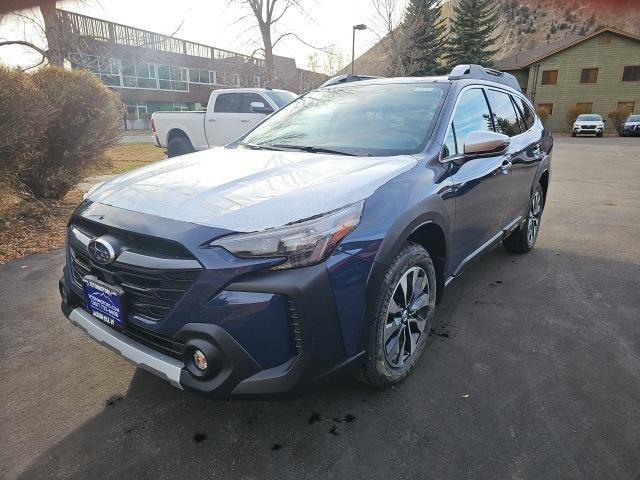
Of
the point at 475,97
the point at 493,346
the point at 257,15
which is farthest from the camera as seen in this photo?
the point at 257,15

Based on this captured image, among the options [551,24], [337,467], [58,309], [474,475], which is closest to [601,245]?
[474,475]

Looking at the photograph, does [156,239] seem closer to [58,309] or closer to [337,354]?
Result: [337,354]

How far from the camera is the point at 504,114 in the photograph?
12.9 feet

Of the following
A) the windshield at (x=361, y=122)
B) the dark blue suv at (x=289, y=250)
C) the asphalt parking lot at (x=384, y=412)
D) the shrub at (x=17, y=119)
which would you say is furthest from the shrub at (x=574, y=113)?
the shrub at (x=17, y=119)

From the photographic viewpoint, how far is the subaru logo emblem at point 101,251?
77.3 inches

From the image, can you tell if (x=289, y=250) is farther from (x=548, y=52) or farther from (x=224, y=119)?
(x=548, y=52)

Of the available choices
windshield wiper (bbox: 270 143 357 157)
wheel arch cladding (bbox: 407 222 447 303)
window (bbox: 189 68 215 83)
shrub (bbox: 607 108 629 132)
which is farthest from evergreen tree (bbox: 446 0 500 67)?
wheel arch cladding (bbox: 407 222 447 303)

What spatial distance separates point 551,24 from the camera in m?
90.0

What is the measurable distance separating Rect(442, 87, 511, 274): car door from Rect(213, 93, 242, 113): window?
8170mm

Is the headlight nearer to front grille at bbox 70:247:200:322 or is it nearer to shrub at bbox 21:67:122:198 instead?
front grille at bbox 70:247:200:322

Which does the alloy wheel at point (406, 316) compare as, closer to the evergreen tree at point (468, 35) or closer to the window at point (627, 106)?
the evergreen tree at point (468, 35)

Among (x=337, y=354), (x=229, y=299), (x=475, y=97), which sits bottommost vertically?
(x=337, y=354)

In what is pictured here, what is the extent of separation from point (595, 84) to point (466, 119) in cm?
4361

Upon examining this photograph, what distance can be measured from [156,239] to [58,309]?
2257 mm
